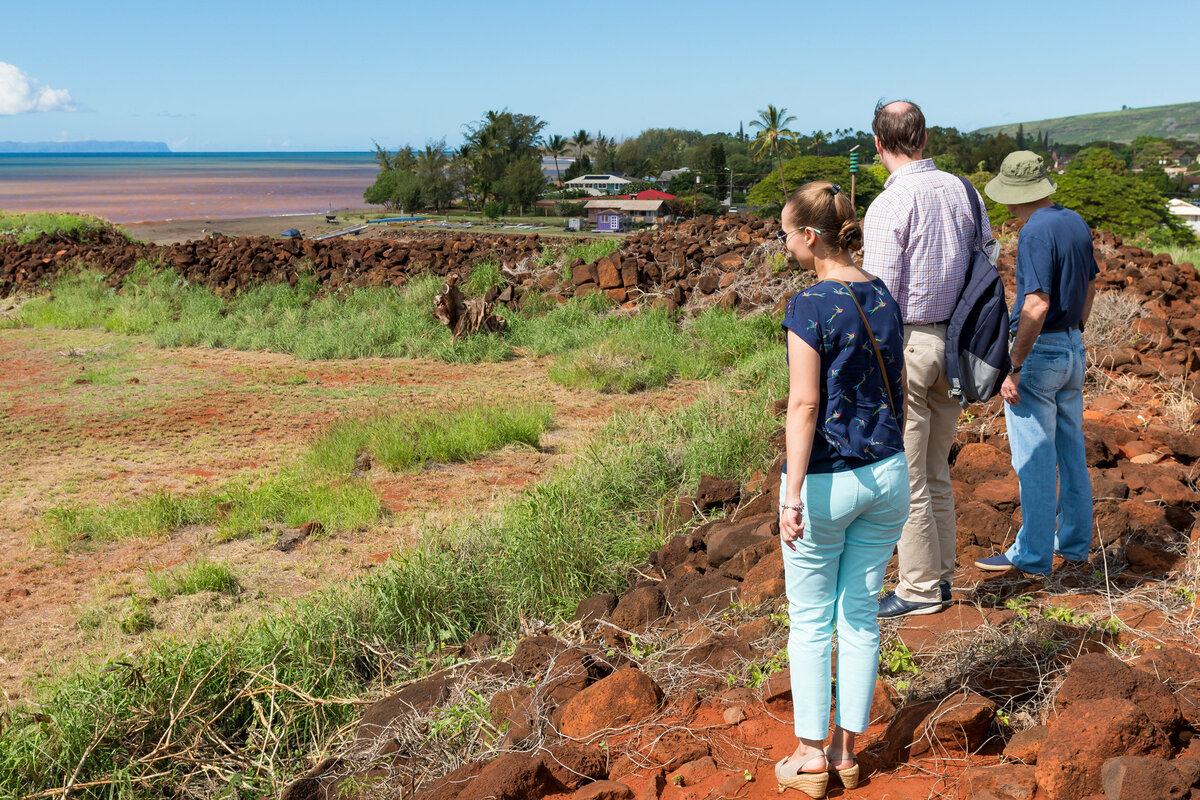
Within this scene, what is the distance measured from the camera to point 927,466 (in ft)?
9.84

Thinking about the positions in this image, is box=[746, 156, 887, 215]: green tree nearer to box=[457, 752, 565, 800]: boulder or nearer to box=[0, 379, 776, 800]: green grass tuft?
box=[0, 379, 776, 800]: green grass tuft

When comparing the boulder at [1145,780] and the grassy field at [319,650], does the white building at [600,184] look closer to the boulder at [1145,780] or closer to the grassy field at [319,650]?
the grassy field at [319,650]

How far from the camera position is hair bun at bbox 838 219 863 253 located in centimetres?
218

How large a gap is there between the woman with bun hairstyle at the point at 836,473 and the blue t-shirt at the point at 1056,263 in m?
1.13

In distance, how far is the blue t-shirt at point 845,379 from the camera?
212cm

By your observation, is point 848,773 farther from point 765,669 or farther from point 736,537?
point 736,537

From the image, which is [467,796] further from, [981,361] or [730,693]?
[981,361]

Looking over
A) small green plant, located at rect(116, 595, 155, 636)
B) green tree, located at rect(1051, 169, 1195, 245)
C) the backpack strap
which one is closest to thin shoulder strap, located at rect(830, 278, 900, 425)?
the backpack strap

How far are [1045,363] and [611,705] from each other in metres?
1.98

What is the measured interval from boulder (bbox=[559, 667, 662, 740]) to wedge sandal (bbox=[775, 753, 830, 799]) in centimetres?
61

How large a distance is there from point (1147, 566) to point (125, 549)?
5.62 m

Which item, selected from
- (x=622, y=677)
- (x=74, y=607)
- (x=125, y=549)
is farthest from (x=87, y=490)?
(x=622, y=677)

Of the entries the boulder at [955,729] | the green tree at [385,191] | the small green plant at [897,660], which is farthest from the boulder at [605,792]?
the green tree at [385,191]

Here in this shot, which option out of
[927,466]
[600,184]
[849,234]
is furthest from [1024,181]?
[600,184]
